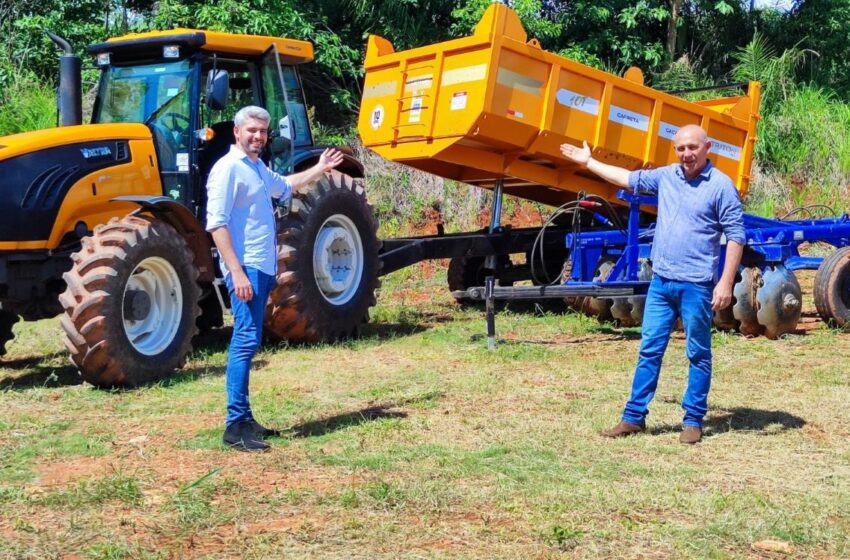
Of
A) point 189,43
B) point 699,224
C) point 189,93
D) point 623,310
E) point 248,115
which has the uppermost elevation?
point 189,43

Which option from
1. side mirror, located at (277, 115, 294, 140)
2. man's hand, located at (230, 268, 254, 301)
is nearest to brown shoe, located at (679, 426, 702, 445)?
man's hand, located at (230, 268, 254, 301)

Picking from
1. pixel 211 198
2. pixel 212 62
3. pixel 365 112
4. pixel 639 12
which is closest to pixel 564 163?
pixel 365 112

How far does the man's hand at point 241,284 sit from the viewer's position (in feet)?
17.1

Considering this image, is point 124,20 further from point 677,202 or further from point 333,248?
point 677,202

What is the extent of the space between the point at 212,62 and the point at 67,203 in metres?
1.68

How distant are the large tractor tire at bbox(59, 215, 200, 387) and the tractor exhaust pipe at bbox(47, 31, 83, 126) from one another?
1.35 meters

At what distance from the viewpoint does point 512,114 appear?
30.3 feet

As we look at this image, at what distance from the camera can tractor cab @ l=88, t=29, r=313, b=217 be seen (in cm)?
811

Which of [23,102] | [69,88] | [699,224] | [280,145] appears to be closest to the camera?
[699,224]

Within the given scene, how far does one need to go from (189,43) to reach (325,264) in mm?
2083

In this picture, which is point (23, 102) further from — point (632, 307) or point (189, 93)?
point (632, 307)

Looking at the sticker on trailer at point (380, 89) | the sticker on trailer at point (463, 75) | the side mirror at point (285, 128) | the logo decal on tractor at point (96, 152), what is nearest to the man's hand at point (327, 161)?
the logo decal on tractor at point (96, 152)

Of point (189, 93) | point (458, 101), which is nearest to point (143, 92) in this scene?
point (189, 93)

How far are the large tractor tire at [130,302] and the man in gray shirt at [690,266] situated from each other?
3239 mm
